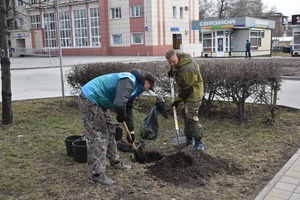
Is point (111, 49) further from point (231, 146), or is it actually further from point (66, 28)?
point (231, 146)

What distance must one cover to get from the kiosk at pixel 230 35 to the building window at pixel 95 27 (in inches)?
603

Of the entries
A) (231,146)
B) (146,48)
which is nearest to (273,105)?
(231,146)

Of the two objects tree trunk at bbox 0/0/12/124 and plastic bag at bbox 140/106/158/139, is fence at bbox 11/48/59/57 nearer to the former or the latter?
tree trunk at bbox 0/0/12/124

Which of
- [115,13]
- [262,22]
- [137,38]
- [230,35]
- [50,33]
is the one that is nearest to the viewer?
[230,35]

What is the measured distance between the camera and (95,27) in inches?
1768

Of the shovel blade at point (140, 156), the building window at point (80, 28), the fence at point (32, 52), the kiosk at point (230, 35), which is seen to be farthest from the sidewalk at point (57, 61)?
the shovel blade at point (140, 156)

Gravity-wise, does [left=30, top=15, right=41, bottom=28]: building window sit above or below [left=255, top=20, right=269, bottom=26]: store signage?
above

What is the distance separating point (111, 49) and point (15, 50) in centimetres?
1592

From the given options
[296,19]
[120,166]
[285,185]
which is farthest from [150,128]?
[296,19]

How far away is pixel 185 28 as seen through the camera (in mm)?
44656

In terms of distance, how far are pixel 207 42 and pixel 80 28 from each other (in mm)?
20344

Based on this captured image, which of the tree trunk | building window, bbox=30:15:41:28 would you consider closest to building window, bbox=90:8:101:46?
building window, bbox=30:15:41:28

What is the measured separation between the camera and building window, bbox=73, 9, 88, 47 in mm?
46250

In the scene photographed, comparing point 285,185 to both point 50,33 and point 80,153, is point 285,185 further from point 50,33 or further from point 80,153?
point 50,33
